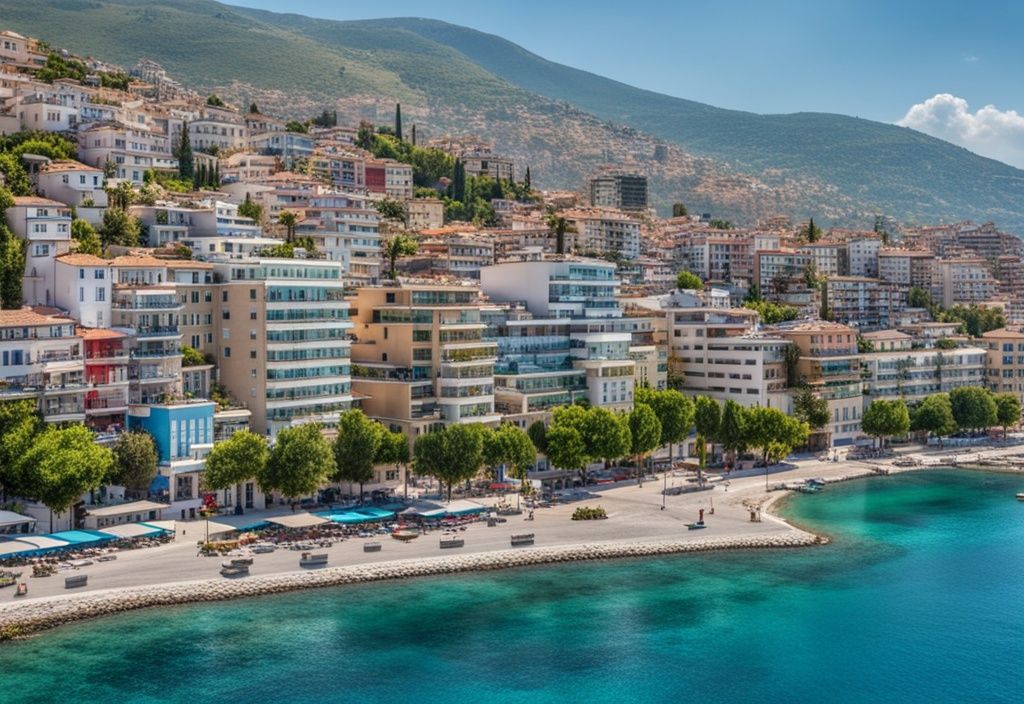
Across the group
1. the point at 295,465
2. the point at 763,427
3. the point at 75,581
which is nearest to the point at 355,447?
the point at 295,465

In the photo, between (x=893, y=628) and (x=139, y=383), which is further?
(x=139, y=383)

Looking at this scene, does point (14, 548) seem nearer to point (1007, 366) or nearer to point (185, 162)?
point (185, 162)

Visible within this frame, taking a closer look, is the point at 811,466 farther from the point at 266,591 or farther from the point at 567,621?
the point at 266,591

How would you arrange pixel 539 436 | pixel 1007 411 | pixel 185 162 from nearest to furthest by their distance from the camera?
pixel 539 436, pixel 185 162, pixel 1007 411

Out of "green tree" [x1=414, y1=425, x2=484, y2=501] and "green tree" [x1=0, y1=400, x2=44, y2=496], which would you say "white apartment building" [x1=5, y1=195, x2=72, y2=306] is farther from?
"green tree" [x1=414, y1=425, x2=484, y2=501]

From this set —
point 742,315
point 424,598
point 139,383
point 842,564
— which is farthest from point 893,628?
point 742,315

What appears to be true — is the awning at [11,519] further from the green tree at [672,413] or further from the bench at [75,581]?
the green tree at [672,413]

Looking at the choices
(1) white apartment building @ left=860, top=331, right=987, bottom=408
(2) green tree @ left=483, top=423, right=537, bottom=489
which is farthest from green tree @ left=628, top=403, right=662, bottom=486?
(1) white apartment building @ left=860, top=331, right=987, bottom=408

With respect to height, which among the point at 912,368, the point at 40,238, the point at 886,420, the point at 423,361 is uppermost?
the point at 40,238
